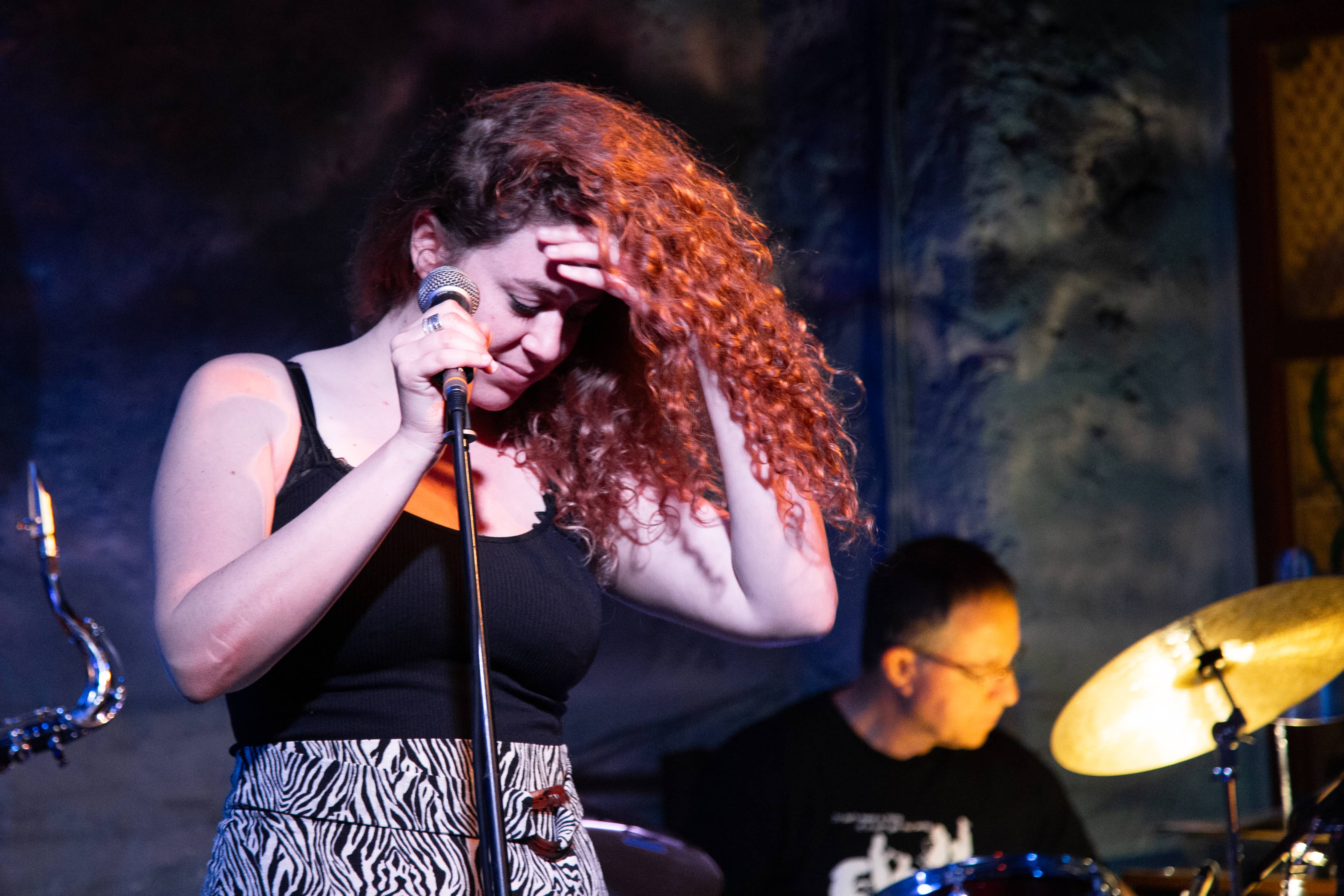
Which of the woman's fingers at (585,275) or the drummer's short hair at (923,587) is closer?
the woman's fingers at (585,275)

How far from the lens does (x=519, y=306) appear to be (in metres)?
1.37

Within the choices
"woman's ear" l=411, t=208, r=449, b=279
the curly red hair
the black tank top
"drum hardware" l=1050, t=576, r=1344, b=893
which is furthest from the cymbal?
"woman's ear" l=411, t=208, r=449, b=279

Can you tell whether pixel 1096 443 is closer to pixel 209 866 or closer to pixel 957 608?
pixel 957 608

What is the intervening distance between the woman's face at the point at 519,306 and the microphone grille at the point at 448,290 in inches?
6.6

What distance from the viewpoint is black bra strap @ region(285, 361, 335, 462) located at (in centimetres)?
129

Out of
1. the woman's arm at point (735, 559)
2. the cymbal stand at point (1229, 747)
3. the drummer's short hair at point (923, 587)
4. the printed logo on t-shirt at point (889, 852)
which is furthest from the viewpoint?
the drummer's short hair at point (923, 587)

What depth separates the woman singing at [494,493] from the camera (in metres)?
1.11

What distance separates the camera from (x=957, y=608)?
9.41ft

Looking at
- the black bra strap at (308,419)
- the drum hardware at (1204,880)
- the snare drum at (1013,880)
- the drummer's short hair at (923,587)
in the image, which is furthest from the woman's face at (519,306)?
the drummer's short hair at (923,587)

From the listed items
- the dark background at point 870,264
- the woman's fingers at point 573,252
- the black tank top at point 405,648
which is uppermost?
the dark background at point 870,264

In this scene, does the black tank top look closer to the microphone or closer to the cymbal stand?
the microphone

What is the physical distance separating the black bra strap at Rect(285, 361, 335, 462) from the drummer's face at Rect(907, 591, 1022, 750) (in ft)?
6.20

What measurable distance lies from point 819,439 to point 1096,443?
201 cm

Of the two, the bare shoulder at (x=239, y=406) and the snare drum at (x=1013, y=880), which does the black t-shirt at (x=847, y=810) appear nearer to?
the snare drum at (x=1013, y=880)
